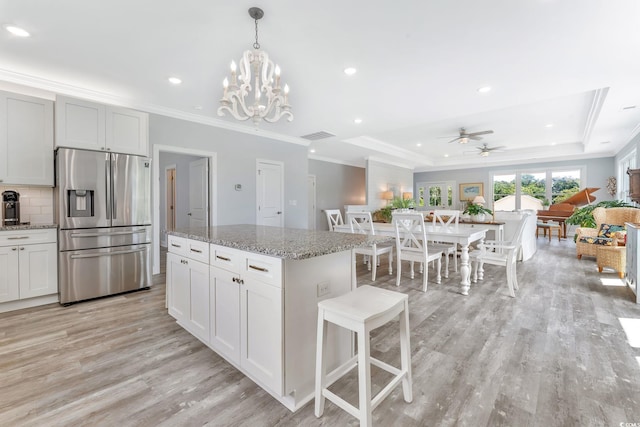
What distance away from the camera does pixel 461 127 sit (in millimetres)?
5930

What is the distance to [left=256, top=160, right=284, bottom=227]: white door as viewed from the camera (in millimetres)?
5449

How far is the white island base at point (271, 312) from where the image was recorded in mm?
1501

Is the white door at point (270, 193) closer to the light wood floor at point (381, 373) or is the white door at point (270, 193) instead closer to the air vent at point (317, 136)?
the air vent at point (317, 136)

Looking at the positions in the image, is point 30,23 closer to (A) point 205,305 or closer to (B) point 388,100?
(A) point 205,305

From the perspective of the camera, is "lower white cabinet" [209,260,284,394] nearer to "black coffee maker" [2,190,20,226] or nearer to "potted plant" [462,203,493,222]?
"black coffee maker" [2,190,20,226]

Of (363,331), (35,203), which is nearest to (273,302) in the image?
(363,331)

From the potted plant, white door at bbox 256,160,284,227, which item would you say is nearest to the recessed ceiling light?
white door at bbox 256,160,284,227

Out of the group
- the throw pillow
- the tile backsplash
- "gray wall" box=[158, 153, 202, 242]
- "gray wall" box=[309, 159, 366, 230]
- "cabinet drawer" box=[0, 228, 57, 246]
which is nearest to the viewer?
"cabinet drawer" box=[0, 228, 57, 246]

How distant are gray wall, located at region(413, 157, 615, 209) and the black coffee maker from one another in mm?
11526

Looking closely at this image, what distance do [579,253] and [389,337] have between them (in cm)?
528

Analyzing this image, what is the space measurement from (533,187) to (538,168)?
64cm

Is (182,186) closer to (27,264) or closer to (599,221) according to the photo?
(27,264)

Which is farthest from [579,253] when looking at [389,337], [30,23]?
[30,23]

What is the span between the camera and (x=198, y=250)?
2129 millimetres
